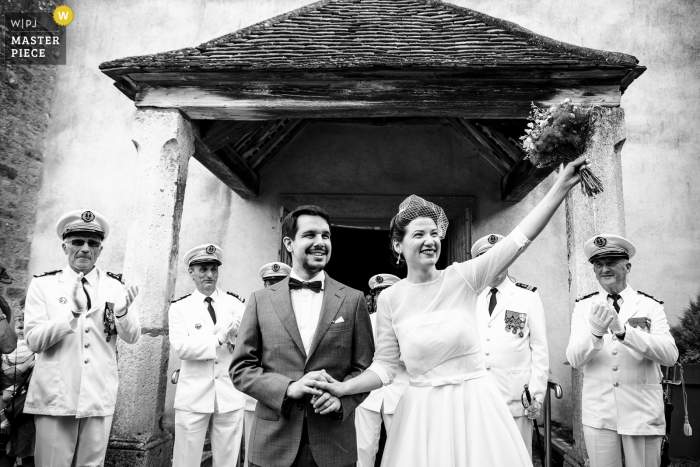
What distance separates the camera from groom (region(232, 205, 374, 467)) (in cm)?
243

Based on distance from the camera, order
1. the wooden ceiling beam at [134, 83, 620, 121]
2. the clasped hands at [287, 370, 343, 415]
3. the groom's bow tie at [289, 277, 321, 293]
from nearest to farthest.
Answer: the clasped hands at [287, 370, 343, 415] < the groom's bow tie at [289, 277, 321, 293] < the wooden ceiling beam at [134, 83, 620, 121]

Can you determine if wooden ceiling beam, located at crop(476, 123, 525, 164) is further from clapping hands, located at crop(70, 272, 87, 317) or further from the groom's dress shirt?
clapping hands, located at crop(70, 272, 87, 317)

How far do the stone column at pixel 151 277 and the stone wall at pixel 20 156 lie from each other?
409cm

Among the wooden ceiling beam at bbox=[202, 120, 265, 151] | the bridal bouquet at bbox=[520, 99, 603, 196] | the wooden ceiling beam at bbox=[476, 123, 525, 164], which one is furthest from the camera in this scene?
the wooden ceiling beam at bbox=[476, 123, 525, 164]

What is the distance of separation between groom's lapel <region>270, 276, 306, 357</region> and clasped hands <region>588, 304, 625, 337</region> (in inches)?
86.7

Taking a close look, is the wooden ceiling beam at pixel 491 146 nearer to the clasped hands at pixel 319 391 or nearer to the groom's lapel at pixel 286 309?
the groom's lapel at pixel 286 309

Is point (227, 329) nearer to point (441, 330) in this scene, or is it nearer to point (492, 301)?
point (492, 301)

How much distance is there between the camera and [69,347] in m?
4.08

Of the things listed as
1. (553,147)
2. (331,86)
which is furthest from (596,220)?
(331,86)

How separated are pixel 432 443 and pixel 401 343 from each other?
510 mm

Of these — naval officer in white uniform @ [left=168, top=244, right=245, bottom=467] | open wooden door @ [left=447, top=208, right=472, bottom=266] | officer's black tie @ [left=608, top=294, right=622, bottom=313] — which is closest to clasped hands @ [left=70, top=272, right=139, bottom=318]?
naval officer in white uniform @ [left=168, top=244, right=245, bottom=467]

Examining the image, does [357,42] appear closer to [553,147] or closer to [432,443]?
[553,147]

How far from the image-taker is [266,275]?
5969 millimetres

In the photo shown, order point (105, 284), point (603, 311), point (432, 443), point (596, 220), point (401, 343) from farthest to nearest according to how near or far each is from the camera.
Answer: point (596, 220) → point (105, 284) → point (603, 311) → point (401, 343) → point (432, 443)
